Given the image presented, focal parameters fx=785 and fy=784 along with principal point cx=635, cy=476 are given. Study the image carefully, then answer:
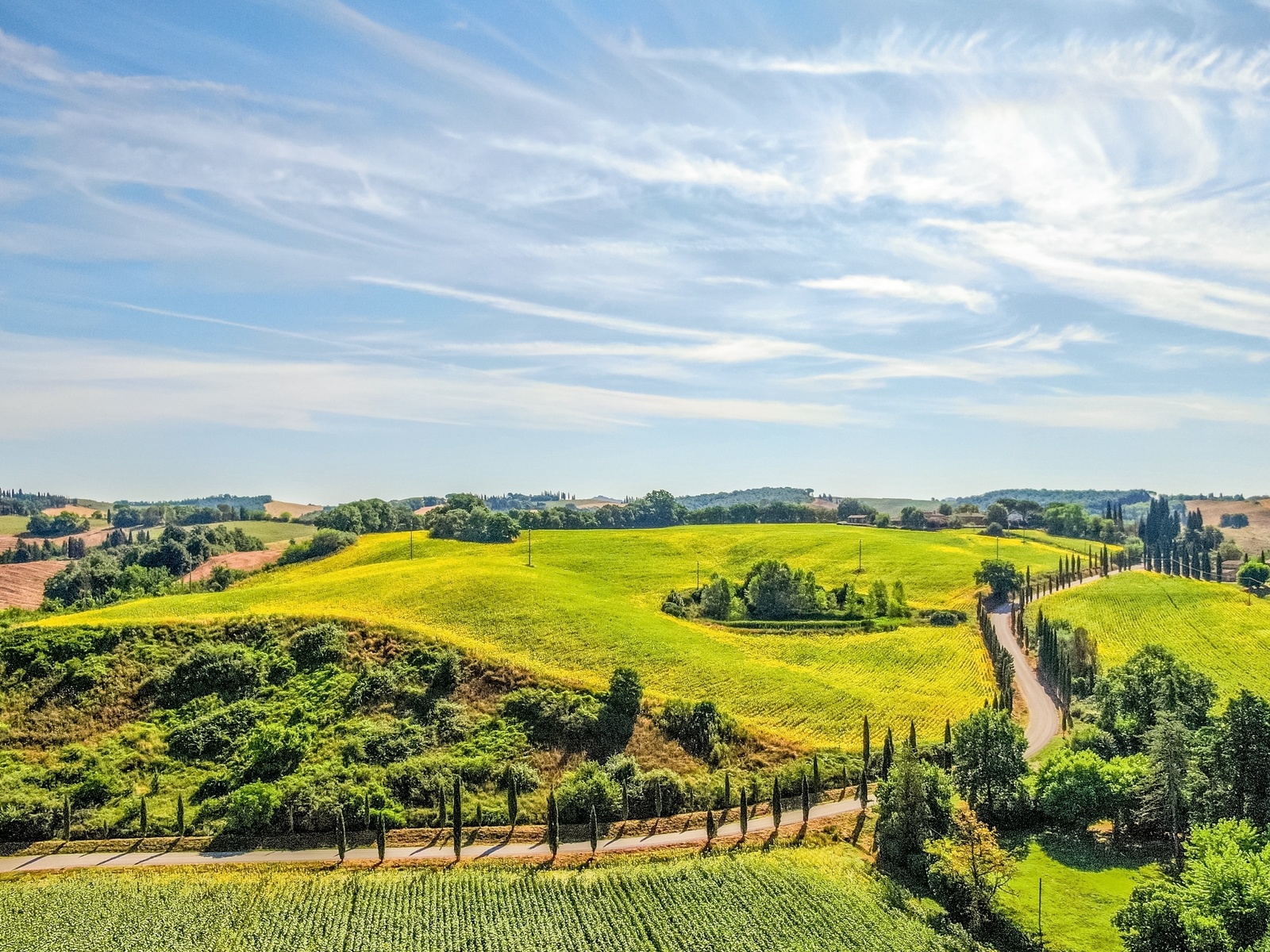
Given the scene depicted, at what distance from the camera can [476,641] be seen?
85938 millimetres

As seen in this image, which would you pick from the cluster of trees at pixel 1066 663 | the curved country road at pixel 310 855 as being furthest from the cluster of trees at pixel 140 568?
the cluster of trees at pixel 1066 663

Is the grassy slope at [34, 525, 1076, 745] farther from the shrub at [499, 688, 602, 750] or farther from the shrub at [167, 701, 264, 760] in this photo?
the shrub at [167, 701, 264, 760]

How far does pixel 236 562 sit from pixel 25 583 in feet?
113

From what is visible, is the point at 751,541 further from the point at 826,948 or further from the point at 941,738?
the point at 826,948

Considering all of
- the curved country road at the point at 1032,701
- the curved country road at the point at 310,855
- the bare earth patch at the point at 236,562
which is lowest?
the curved country road at the point at 310,855

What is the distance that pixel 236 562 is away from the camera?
138 meters

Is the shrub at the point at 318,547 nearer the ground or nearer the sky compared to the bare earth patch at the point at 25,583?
nearer the sky

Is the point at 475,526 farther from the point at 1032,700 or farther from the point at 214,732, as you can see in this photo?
the point at 1032,700

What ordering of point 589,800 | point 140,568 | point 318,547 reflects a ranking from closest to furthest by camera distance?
point 589,800, point 140,568, point 318,547

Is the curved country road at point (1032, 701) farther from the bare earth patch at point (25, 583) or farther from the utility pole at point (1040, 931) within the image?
the bare earth patch at point (25, 583)

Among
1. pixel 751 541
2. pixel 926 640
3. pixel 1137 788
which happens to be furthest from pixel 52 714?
pixel 751 541

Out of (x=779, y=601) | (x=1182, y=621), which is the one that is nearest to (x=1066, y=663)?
(x=1182, y=621)

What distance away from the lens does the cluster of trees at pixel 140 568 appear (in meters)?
124

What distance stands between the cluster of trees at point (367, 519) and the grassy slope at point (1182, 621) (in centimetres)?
13355
